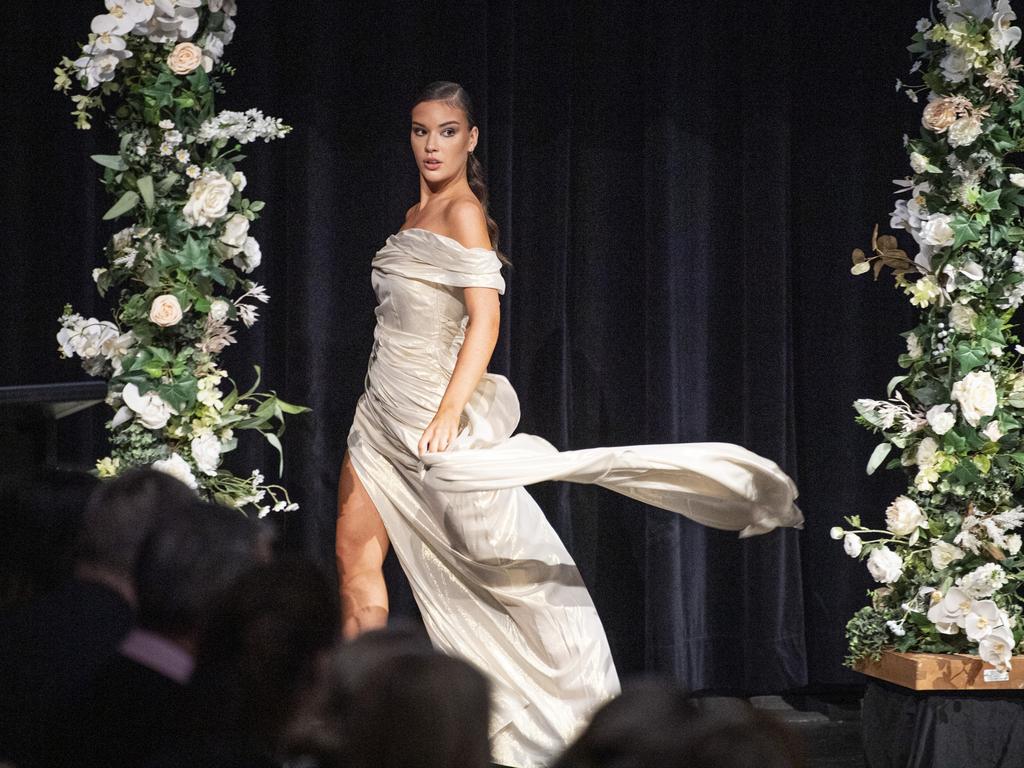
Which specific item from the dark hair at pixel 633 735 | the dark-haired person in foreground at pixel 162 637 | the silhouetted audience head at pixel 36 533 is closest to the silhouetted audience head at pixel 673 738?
the dark hair at pixel 633 735

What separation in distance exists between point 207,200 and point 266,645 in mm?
2106

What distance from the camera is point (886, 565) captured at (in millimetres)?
3676

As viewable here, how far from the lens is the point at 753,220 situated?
498cm

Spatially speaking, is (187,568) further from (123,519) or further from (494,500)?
(494,500)

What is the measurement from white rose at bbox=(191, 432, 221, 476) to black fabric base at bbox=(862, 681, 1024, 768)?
1999 millimetres

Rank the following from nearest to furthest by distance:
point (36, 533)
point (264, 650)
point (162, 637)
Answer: point (264, 650) < point (162, 637) < point (36, 533)

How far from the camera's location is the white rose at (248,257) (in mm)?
3674

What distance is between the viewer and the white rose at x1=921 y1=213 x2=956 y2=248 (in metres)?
3.71

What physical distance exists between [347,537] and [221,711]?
2372mm

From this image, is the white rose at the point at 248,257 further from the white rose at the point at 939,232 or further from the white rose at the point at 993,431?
the white rose at the point at 993,431

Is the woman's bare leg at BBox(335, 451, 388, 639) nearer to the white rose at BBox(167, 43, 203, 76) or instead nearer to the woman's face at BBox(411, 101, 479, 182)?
the woman's face at BBox(411, 101, 479, 182)

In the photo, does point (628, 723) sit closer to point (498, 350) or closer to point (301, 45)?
point (498, 350)

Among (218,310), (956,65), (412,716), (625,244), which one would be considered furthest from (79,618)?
(625,244)

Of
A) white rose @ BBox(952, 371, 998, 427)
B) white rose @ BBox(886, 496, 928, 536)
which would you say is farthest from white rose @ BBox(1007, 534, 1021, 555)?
white rose @ BBox(952, 371, 998, 427)
